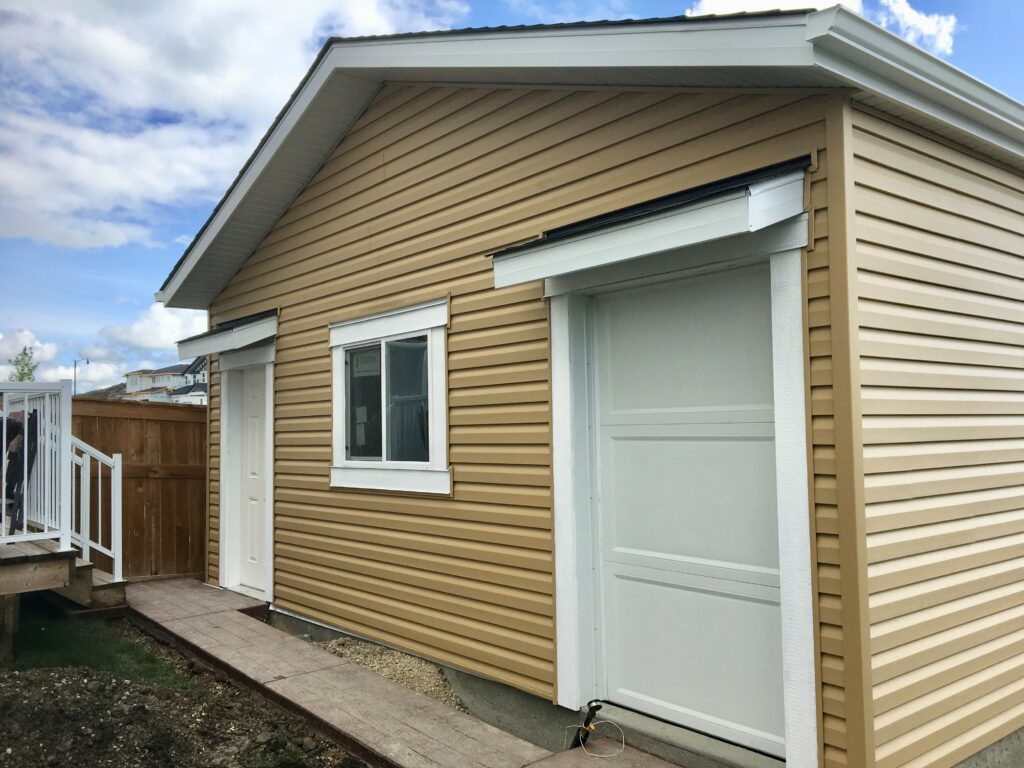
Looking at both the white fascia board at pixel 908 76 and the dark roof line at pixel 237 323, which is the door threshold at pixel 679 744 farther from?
the dark roof line at pixel 237 323

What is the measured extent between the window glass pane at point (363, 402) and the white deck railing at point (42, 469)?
202cm

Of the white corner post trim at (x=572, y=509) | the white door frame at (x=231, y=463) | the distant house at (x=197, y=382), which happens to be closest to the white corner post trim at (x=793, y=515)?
the white corner post trim at (x=572, y=509)

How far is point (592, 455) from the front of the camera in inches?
167

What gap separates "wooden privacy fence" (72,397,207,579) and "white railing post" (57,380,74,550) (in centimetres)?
241

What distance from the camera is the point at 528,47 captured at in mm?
4199

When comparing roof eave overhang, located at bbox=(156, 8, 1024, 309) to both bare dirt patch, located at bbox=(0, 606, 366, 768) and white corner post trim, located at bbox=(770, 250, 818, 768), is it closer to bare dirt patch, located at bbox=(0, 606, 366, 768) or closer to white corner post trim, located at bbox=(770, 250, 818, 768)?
white corner post trim, located at bbox=(770, 250, 818, 768)

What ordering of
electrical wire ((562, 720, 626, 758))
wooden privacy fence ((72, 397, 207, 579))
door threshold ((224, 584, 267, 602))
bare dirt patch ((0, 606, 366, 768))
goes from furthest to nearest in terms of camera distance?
1. wooden privacy fence ((72, 397, 207, 579))
2. door threshold ((224, 584, 267, 602))
3. bare dirt patch ((0, 606, 366, 768))
4. electrical wire ((562, 720, 626, 758))

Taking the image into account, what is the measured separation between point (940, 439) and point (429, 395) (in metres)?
3.10

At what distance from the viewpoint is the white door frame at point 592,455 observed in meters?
3.12

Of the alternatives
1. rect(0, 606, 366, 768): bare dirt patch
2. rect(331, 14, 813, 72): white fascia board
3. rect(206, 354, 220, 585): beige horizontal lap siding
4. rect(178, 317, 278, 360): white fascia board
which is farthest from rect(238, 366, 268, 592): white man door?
rect(331, 14, 813, 72): white fascia board

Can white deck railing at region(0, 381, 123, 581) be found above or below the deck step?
above

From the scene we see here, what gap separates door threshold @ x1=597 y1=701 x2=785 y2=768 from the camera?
3.43 metres

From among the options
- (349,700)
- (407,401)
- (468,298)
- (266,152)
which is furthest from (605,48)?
(349,700)

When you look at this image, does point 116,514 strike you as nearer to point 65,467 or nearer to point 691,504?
point 65,467
